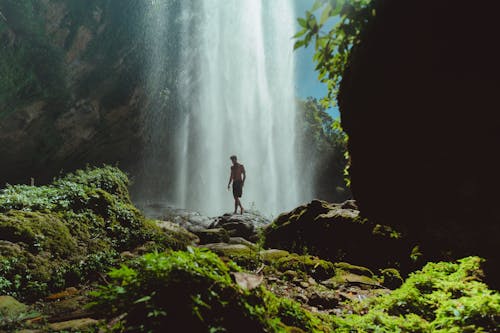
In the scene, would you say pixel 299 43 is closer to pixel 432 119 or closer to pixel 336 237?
pixel 432 119

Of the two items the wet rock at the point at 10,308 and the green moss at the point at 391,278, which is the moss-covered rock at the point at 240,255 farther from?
the wet rock at the point at 10,308

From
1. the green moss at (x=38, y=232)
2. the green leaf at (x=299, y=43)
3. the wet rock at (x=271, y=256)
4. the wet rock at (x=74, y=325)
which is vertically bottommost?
the wet rock at (x=74, y=325)

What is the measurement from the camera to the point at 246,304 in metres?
1.86

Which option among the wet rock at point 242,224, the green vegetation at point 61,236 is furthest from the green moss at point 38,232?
the wet rock at point 242,224

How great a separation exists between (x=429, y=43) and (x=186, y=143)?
24.6 m

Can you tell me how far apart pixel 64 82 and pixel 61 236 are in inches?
525

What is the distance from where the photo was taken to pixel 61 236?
5.10 meters

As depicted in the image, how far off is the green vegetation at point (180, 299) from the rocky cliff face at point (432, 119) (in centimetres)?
144

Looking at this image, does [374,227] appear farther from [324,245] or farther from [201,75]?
[201,75]

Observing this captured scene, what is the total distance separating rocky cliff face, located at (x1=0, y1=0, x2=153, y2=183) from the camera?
44.6ft

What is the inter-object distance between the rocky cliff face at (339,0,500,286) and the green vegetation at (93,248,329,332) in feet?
4.73

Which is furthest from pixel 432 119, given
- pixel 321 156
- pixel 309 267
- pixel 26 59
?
pixel 321 156

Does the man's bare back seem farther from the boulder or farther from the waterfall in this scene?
the waterfall

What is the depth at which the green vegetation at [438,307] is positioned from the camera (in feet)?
8.70
